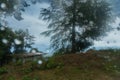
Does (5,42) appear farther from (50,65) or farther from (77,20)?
(50,65)

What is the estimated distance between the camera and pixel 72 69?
35.9ft

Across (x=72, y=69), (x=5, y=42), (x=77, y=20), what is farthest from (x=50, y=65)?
(x=5, y=42)

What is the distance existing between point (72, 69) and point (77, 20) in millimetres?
10953

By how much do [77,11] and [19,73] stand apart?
11.2 m

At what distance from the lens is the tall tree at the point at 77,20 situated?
2134 cm

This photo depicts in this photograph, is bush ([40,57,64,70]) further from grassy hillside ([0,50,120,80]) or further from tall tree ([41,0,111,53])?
tall tree ([41,0,111,53])

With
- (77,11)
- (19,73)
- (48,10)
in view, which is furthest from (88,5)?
(19,73)

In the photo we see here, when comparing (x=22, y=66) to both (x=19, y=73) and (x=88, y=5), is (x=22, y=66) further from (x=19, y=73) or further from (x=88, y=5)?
(x=88, y=5)

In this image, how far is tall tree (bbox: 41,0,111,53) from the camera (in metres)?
21.3

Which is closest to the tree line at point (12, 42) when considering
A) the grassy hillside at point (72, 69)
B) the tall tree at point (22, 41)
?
the tall tree at point (22, 41)

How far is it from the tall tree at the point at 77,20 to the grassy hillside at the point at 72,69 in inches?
356

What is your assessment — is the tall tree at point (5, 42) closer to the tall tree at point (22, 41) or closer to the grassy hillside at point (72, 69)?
the tall tree at point (22, 41)

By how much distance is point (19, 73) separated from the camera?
11.2m

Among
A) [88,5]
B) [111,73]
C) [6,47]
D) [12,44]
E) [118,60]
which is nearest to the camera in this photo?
[111,73]
